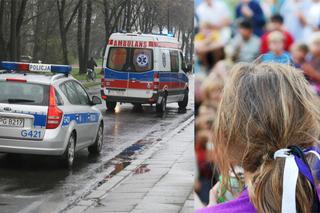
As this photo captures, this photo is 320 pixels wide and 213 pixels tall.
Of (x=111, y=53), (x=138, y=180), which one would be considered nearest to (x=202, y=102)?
(x=138, y=180)

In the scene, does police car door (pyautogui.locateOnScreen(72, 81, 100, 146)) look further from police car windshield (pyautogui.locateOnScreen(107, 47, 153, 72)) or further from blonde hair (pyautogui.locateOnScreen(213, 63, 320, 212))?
police car windshield (pyautogui.locateOnScreen(107, 47, 153, 72))

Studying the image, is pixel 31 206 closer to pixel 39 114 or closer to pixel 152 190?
pixel 152 190

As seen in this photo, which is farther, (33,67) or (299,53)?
(33,67)

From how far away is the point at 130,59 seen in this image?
71.1ft

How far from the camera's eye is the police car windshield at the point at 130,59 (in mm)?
21578

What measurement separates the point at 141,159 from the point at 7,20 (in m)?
34.1

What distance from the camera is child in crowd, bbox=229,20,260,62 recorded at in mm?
2400

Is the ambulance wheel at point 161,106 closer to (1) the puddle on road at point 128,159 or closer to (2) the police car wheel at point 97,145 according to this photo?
(1) the puddle on road at point 128,159

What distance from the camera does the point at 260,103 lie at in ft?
4.70

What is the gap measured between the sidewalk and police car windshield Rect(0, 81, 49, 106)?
Result: 1.89 meters

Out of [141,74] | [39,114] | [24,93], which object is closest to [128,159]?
[39,114]

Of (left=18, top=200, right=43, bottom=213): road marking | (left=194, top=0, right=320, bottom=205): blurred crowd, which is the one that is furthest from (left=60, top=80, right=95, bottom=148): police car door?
(left=194, top=0, right=320, bottom=205): blurred crowd

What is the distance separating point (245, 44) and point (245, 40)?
0.02 m

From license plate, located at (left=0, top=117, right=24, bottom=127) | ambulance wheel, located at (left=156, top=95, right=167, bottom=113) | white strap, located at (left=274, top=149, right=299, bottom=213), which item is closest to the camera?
white strap, located at (left=274, top=149, right=299, bottom=213)
